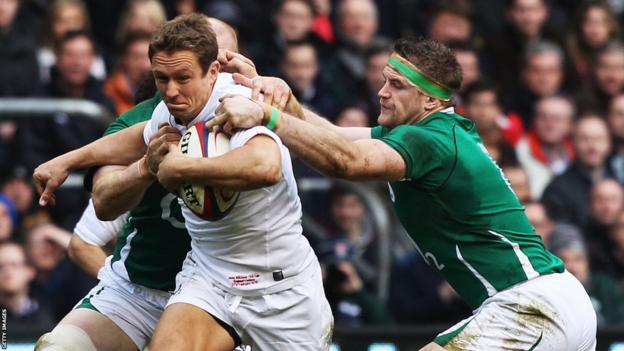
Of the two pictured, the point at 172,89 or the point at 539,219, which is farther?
the point at 539,219

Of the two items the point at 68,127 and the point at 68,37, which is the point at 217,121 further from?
the point at 68,37

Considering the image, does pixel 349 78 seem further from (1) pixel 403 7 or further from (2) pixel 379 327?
(2) pixel 379 327

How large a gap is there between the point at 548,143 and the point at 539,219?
5.12ft

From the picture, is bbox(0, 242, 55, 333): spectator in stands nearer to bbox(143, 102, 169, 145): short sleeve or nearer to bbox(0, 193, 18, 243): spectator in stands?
bbox(0, 193, 18, 243): spectator in stands

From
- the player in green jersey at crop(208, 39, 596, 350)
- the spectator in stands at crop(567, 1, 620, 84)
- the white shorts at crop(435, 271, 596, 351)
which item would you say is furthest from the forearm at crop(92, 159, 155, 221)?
the spectator in stands at crop(567, 1, 620, 84)

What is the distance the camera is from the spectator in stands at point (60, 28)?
1227 centimetres

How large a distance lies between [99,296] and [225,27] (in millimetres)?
1639

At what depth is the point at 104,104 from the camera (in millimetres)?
11844

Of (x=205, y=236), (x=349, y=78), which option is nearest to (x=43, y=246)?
(x=349, y=78)

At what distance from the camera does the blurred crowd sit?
37.4 ft

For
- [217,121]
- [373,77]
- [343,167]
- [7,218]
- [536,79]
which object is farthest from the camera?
[536,79]

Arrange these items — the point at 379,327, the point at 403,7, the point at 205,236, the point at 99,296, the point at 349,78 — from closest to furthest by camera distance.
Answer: the point at 205,236 < the point at 99,296 < the point at 379,327 < the point at 349,78 < the point at 403,7

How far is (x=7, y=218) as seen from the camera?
11172 mm

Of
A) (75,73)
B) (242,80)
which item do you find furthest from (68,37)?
(242,80)
